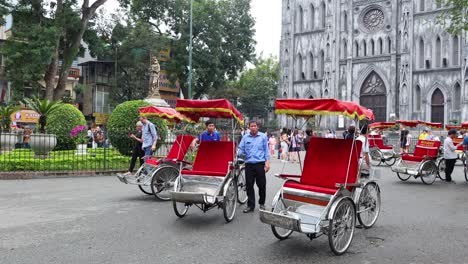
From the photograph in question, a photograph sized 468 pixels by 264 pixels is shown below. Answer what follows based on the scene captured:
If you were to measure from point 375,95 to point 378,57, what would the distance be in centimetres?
366

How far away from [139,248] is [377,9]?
43714 mm

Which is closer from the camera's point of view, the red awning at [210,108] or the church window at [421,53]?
the red awning at [210,108]

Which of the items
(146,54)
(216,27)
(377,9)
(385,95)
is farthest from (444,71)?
(146,54)

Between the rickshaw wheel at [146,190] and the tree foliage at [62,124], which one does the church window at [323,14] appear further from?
the rickshaw wheel at [146,190]

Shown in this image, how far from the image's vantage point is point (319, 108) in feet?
22.0

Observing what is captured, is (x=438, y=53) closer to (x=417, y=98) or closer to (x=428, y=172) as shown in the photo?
(x=417, y=98)

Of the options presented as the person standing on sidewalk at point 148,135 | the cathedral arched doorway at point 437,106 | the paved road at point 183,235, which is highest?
the cathedral arched doorway at point 437,106

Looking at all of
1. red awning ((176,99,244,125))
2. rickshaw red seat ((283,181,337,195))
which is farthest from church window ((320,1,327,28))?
rickshaw red seat ((283,181,337,195))

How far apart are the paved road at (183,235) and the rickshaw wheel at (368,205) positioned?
0.54 feet

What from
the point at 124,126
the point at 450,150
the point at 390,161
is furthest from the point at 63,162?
the point at 390,161

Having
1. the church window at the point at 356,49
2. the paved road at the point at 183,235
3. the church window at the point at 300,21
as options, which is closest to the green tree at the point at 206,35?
the church window at the point at 300,21

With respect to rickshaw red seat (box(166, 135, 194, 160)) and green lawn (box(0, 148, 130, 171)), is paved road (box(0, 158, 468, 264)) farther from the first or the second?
green lawn (box(0, 148, 130, 171))

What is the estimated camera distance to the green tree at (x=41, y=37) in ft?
83.8

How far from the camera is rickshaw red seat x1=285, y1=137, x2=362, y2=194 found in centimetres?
691
